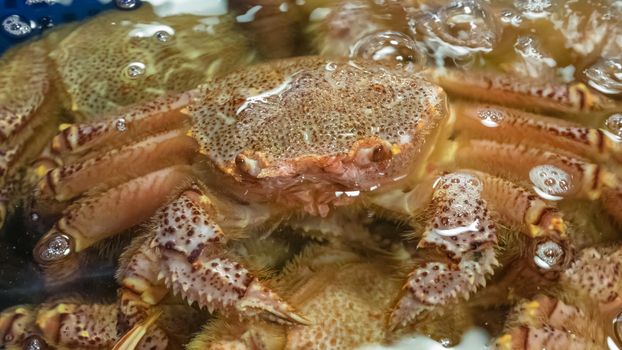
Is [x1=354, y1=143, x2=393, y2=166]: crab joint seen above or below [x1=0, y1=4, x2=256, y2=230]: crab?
above

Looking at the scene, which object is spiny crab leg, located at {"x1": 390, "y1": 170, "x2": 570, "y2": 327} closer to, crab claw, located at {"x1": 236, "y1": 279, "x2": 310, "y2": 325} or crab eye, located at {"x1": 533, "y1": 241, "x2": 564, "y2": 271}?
crab eye, located at {"x1": 533, "y1": 241, "x2": 564, "y2": 271}

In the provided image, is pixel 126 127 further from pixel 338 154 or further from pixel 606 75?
pixel 606 75

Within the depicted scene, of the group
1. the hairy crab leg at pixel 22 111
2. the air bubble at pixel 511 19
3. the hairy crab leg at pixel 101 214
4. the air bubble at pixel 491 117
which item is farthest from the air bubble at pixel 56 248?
the air bubble at pixel 511 19

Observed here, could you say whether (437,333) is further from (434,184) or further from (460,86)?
(460,86)

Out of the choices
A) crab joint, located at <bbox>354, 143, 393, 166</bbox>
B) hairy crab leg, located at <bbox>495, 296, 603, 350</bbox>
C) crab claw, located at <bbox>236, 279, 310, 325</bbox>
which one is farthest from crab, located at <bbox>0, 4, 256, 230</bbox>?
hairy crab leg, located at <bbox>495, 296, 603, 350</bbox>

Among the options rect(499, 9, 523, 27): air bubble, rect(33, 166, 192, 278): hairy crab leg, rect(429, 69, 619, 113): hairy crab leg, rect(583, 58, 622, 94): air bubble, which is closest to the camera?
rect(33, 166, 192, 278): hairy crab leg

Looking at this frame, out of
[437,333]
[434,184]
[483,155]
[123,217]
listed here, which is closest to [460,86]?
[483,155]

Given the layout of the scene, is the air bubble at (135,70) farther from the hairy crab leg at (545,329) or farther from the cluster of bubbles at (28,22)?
the hairy crab leg at (545,329)

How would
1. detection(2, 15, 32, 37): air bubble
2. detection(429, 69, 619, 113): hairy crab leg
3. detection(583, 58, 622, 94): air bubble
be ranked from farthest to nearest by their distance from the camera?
detection(2, 15, 32, 37): air bubble, detection(583, 58, 622, 94): air bubble, detection(429, 69, 619, 113): hairy crab leg
